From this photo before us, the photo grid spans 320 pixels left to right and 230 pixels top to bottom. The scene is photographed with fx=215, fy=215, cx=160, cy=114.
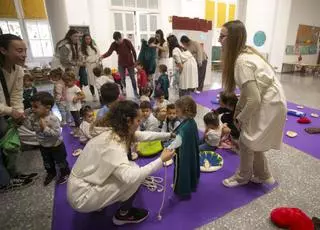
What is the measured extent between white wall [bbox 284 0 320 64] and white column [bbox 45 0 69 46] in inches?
291

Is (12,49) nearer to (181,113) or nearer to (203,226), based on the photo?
(181,113)

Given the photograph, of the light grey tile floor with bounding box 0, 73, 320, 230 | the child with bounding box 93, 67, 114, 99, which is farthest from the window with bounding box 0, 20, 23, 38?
the light grey tile floor with bounding box 0, 73, 320, 230

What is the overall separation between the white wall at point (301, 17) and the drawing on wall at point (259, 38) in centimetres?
84

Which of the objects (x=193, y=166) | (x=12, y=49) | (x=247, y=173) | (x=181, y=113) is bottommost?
(x=247, y=173)

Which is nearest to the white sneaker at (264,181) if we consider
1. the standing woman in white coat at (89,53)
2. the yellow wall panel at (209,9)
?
the standing woman in white coat at (89,53)

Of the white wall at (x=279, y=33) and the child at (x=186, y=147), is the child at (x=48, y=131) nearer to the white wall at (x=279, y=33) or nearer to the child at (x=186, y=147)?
the child at (x=186, y=147)

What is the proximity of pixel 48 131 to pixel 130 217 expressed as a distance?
3.30 ft

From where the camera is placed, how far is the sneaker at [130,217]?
1.59 meters

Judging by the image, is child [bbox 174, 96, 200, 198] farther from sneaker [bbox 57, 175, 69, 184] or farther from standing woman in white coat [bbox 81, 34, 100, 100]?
standing woman in white coat [bbox 81, 34, 100, 100]

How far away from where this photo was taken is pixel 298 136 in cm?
294

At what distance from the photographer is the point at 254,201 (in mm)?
1790

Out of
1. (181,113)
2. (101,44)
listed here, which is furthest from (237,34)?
(101,44)

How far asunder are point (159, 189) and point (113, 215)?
466 millimetres

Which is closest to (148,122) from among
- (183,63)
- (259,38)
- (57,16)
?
(183,63)
